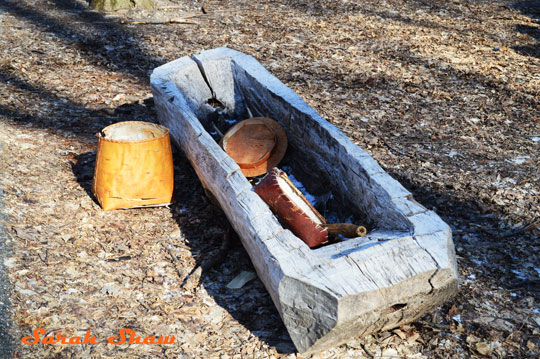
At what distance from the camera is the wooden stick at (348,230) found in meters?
2.94

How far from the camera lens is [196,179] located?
4371mm

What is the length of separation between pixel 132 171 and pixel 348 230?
165 centimetres

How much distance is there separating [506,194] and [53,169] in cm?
362

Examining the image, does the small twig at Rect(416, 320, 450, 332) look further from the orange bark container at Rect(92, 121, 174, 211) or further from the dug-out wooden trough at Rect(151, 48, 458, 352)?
the orange bark container at Rect(92, 121, 174, 211)

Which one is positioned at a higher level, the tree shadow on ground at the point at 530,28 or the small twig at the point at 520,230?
the tree shadow on ground at the point at 530,28

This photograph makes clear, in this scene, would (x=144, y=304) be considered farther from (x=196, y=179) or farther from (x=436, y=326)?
(x=436, y=326)

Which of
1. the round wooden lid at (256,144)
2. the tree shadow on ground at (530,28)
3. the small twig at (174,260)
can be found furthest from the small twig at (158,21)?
the small twig at (174,260)

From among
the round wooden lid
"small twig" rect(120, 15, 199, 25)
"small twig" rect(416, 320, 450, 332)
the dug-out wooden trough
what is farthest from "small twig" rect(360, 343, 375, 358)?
"small twig" rect(120, 15, 199, 25)

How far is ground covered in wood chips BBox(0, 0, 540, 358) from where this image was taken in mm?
2883

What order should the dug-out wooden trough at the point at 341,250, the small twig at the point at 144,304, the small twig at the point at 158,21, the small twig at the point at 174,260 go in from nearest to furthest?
the dug-out wooden trough at the point at 341,250
the small twig at the point at 144,304
the small twig at the point at 174,260
the small twig at the point at 158,21

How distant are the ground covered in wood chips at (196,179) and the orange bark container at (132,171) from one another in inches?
4.8

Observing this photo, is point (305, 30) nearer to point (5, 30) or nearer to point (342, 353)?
point (5, 30)

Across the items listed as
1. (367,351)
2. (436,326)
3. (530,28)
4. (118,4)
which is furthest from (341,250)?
(118,4)

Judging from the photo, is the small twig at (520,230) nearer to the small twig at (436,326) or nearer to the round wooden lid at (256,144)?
the small twig at (436,326)
